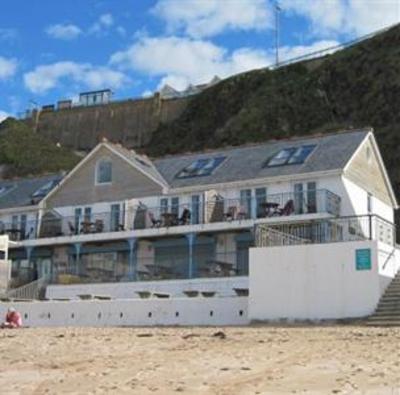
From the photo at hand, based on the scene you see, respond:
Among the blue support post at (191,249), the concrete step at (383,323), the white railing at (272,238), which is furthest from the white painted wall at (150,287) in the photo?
the concrete step at (383,323)

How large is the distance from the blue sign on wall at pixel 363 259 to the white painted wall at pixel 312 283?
4.8 inches

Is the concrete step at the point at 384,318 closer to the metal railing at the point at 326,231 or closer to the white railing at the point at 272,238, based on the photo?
the metal railing at the point at 326,231

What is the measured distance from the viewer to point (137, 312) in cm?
3098

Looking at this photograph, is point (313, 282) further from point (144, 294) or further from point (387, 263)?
point (144, 294)

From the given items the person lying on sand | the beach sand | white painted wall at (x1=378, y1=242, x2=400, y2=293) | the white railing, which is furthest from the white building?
the beach sand

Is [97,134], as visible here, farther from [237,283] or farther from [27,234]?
[237,283]

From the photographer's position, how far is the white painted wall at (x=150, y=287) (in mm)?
35016

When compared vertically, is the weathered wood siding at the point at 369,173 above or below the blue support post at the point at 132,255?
above

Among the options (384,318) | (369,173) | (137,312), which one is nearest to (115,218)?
(137,312)

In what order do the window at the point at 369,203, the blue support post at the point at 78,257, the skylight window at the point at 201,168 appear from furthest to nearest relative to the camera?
the skylight window at the point at 201,168 < the blue support post at the point at 78,257 < the window at the point at 369,203

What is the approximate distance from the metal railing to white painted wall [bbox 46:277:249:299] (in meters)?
4.25

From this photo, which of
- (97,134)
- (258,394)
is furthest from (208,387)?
(97,134)

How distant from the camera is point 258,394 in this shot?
12891 millimetres

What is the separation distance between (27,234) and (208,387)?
32451mm
